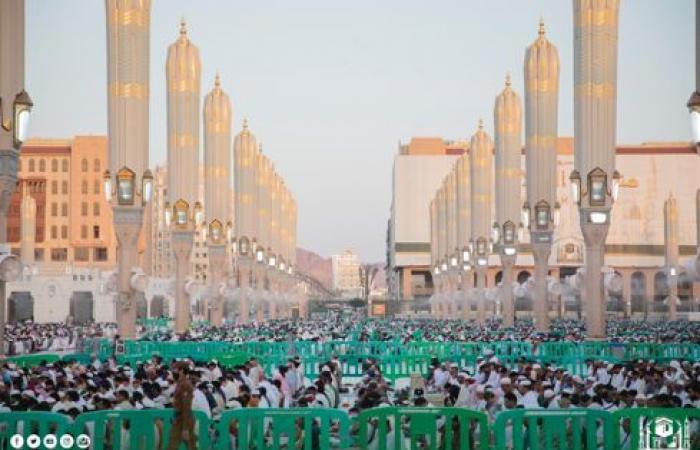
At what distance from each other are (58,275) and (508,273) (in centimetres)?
3758

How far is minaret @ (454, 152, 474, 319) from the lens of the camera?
7119 centimetres

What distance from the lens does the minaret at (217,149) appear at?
2269 inches

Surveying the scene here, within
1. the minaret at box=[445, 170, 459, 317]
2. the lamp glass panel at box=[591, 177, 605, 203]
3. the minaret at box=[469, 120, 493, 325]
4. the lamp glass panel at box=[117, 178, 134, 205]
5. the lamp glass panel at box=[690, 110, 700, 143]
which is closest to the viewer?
the lamp glass panel at box=[690, 110, 700, 143]

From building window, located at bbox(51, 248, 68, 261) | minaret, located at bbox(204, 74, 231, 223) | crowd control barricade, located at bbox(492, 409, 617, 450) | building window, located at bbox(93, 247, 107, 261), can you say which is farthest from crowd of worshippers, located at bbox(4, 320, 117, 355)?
building window, located at bbox(51, 248, 68, 261)

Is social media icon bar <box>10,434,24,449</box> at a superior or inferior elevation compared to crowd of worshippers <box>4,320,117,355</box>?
superior

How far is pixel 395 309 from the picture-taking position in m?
113

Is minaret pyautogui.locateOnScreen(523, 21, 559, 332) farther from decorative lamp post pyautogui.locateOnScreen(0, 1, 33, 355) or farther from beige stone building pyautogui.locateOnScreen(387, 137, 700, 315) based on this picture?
beige stone building pyautogui.locateOnScreen(387, 137, 700, 315)

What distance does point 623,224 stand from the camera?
12344cm

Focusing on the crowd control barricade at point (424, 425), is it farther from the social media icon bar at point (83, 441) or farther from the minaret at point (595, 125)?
the minaret at point (595, 125)

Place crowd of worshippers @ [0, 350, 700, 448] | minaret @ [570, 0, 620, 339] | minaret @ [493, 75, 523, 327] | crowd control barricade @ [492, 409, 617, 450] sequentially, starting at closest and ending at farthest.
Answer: crowd control barricade @ [492, 409, 617, 450], crowd of worshippers @ [0, 350, 700, 448], minaret @ [570, 0, 620, 339], minaret @ [493, 75, 523, 327]

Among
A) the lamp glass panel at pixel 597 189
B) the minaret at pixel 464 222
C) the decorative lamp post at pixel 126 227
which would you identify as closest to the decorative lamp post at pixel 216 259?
the minaret at pixel 464 222

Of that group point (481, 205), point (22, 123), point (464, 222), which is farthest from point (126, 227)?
point (464, 222)

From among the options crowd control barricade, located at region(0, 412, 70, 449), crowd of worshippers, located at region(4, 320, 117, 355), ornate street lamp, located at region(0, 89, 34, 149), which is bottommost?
crowd of worshippers, located at region(4, 320, 117, 355)

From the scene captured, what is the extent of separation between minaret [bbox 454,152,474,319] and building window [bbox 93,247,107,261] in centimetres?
4268
